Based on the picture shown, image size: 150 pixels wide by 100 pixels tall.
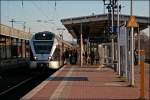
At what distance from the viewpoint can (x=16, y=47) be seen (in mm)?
45719

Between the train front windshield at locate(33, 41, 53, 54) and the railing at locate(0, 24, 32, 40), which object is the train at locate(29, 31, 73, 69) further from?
the railing at locate(0, 24, 32, 40)

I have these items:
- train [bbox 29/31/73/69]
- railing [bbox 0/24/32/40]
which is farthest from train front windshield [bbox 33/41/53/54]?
railing [bbox 0/24/32/40]

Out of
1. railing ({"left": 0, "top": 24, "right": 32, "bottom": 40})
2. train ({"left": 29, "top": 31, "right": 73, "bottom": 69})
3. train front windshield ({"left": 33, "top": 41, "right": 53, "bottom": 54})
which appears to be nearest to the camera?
train ({"left": 29, "top": 31, "right": 73, "bottom": 69})

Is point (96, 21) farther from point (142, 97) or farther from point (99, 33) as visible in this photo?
point (142, 97)

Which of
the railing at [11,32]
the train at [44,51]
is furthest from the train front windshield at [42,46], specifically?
the railing at [11,32]

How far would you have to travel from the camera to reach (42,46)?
37312 millimetres

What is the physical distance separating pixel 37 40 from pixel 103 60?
17.2m

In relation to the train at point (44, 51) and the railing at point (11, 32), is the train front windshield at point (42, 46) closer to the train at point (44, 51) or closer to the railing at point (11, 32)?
the train at point (44, 51)

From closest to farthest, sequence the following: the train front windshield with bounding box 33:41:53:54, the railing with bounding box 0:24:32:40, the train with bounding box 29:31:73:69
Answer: the train with bounding box 29:31:73:69
the train front windshield with bounding box 33:41:53:54
the railing with bounding box 0:24:32:40

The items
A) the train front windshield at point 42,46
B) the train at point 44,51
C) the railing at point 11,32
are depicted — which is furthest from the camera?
the railing at point 11,32

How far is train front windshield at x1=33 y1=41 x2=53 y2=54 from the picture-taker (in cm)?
3697

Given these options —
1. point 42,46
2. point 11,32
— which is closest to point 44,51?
point 42,46

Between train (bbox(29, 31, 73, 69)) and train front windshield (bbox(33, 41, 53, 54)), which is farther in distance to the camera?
train front windshield (bbox(33, 41, 53, 54))

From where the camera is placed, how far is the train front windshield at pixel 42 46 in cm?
3697
